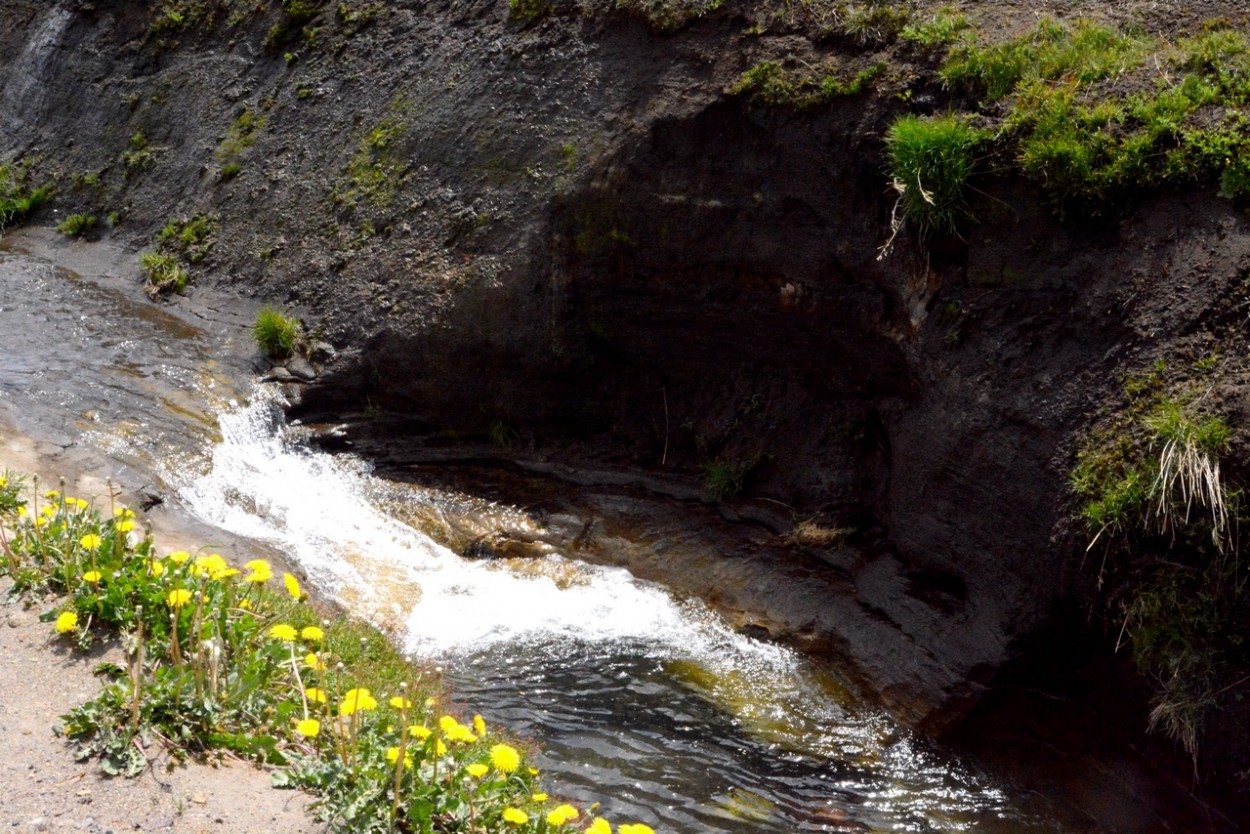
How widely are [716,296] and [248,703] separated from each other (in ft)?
15.2

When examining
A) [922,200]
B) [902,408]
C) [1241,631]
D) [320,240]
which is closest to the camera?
[1241,631]

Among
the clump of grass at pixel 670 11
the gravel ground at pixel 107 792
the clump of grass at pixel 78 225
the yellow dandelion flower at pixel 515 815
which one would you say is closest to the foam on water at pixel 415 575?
the gravel ground at pixel 107 792

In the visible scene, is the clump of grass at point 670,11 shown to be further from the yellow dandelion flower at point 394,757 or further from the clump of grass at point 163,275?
the yellow dandelion flower at point 394,757

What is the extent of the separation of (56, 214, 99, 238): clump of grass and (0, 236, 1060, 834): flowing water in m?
1.94

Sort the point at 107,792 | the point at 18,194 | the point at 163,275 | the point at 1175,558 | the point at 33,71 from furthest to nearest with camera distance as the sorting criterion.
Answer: the point at 33,71 → the point at 18,194 → the point at 163,275 → the point at 1175,558 → the point at 107,792

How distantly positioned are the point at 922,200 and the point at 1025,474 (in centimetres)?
177

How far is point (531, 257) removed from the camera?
28.2 ft

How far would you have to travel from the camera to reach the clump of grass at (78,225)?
11.7 m

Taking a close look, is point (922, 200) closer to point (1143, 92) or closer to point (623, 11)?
point (1143, 92)

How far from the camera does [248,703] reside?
4.48 m

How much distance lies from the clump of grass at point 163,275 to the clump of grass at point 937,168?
22.8ft

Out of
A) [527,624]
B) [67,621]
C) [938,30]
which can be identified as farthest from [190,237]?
[938,30]

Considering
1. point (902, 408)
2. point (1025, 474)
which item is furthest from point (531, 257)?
point (1025, 474)

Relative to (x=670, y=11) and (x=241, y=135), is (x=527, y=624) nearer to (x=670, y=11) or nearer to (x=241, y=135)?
(x=670, y=11)
